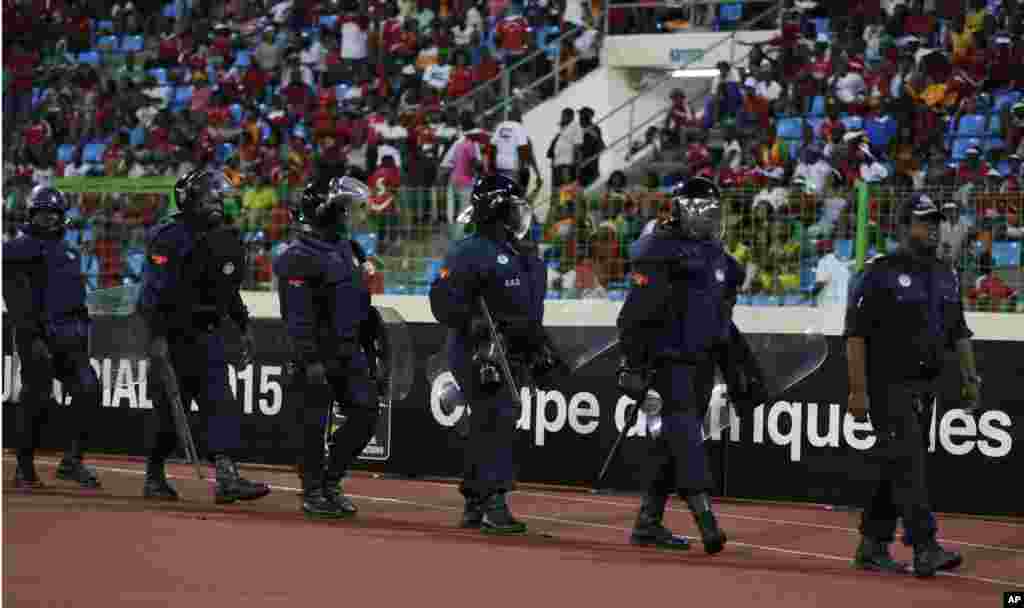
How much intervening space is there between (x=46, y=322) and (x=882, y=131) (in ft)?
31.6

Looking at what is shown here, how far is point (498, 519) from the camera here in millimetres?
10711

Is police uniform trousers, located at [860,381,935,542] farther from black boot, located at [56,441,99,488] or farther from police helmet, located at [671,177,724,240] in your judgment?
black boot, located at [56,441,99,488]

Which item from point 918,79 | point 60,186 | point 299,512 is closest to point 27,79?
point 60,186

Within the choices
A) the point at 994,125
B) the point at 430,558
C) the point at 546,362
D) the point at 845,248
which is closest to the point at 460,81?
the point at 994,125

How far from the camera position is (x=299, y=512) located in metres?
11.6

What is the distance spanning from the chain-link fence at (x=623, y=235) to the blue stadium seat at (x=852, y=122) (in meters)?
3.23

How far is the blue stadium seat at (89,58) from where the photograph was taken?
30516 millimetres

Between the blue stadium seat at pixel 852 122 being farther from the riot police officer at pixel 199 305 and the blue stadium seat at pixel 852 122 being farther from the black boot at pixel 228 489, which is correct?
the black boot at pixel 228 489

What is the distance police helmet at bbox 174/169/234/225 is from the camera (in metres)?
11.9

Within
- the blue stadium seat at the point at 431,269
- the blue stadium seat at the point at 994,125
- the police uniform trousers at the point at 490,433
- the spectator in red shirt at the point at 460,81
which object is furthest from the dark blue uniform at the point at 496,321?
the spectator in red shirt at the point at 460,81

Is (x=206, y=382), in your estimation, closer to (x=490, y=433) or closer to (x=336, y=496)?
(x=336, y=496)

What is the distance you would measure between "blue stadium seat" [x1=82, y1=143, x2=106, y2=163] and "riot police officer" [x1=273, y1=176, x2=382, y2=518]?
17.1m

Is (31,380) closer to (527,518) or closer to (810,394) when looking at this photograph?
(527,518)

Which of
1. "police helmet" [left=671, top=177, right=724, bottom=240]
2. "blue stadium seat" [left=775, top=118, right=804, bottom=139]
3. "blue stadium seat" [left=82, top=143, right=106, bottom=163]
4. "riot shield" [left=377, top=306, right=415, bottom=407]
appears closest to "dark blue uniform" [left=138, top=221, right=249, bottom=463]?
"riot shield" [left=377, top=306, right=415, bottom=407]
